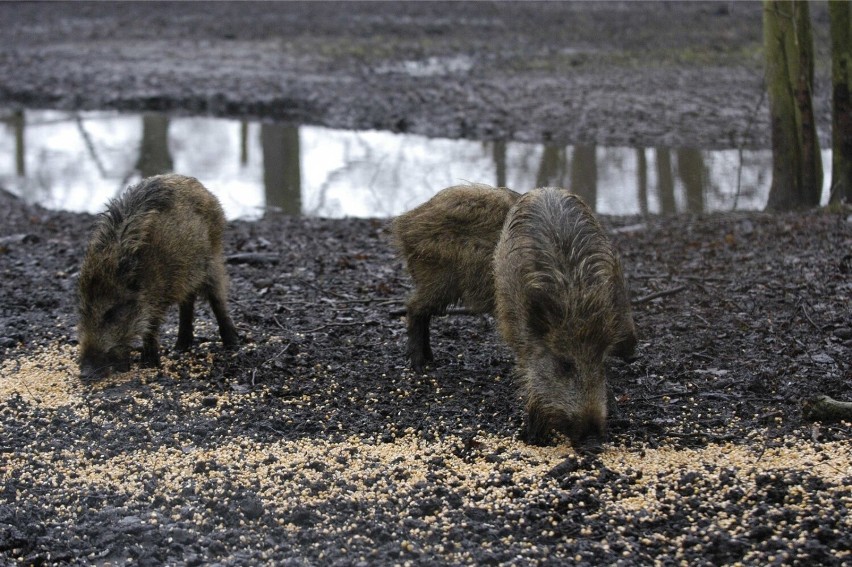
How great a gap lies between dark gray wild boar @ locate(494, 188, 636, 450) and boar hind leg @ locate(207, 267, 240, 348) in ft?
6.44

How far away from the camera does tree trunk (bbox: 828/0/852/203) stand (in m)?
8.70

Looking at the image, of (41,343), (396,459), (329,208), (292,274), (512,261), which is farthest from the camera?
(329,208)

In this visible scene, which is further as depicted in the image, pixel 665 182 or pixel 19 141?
pixel 19 141

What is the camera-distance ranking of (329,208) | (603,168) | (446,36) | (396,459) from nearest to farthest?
(396,459) → (329,208) → (603,168) → (446,36)

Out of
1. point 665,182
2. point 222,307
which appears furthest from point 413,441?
point 665,182

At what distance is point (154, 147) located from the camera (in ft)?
46.9

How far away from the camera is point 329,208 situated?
11328 mm

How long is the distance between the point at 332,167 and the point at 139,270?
7492mm

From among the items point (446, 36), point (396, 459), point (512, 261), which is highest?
point (446, 36)

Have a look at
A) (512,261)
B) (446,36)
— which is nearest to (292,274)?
(512,261)

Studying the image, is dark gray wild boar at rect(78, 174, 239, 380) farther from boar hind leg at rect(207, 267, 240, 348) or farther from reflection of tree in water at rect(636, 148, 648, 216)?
reflection of tree in water at rect(636, 148, 648, 216)

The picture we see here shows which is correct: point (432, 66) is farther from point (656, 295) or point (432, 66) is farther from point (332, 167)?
point (656, 295)

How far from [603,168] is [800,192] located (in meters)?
3.67

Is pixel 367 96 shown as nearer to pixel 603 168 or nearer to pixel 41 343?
pixel 603 168
